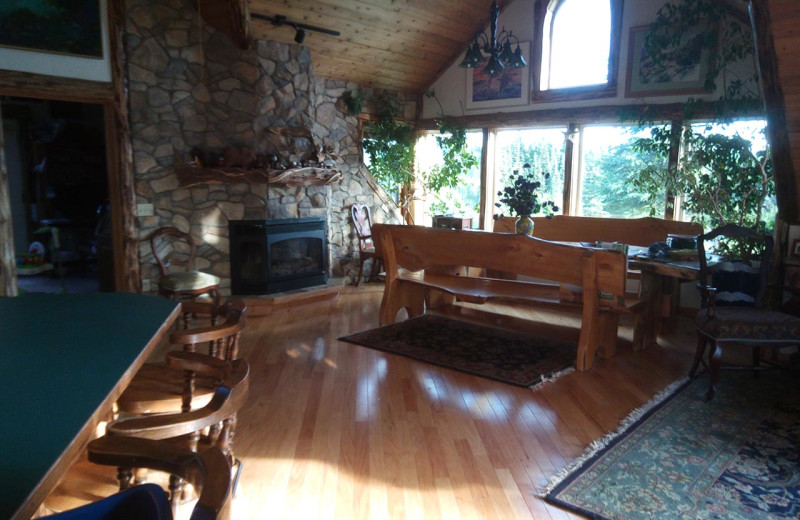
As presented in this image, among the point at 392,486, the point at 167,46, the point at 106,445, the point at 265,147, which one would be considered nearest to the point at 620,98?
the point at 265,147

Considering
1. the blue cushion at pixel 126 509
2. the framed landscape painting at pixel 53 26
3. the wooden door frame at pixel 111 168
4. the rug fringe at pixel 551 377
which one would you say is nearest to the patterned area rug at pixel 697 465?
the rug fringe at pixel 551 377

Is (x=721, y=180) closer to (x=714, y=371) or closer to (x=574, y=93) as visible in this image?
(x=574, y=93)

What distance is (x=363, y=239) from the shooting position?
6883 mm

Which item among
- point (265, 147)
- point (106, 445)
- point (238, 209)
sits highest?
point (265, 147)

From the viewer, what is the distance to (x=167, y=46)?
5.13 m

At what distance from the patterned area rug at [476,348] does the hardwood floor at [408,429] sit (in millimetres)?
120

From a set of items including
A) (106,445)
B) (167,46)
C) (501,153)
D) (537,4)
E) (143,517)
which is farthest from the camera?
(501,153)

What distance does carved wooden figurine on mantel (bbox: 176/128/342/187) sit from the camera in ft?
17.3

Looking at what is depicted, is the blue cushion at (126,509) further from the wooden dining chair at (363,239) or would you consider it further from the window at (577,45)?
the window at (577,45)

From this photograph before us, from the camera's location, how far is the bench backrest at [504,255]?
144 inches

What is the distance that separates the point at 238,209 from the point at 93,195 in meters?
3.94

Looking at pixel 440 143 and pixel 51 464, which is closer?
pixel 51 464

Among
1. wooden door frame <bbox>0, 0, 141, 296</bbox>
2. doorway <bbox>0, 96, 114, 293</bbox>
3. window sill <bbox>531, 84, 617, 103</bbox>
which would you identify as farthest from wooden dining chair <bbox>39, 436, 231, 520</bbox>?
doorway <bbox>0, 96, 114, 293</bbox>

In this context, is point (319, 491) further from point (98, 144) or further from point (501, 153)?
point (98, 144)
